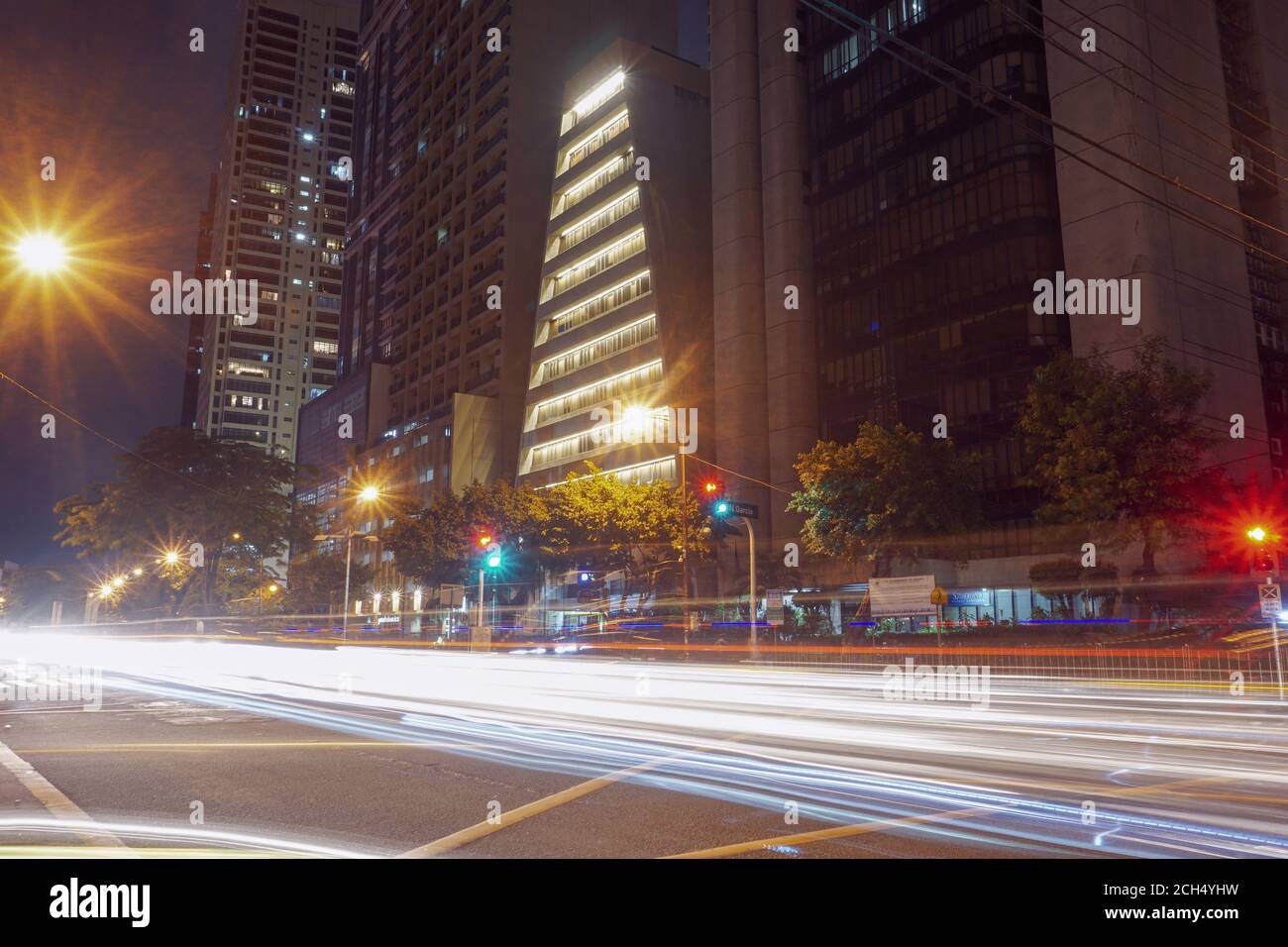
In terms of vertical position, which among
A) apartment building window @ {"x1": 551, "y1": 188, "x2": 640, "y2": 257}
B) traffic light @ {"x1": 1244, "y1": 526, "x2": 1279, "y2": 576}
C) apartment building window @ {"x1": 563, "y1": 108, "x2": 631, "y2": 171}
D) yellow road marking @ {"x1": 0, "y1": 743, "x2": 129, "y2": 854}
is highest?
apartment building window @ {"x1": 563, "y1": 108, "x2": 631, "y2": 171}

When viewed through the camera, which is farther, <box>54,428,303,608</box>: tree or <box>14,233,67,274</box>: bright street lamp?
<box>54,428,303,608</box>: tree

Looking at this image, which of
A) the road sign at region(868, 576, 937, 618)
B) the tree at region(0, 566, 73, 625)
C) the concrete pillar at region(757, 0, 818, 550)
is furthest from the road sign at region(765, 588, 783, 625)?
the tree at region(0, 566, 73, 625)

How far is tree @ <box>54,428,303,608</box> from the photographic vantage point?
4916cm

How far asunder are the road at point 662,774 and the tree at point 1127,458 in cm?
1439

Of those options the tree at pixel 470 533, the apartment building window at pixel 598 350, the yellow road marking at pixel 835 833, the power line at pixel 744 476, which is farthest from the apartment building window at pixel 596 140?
the yellow road marking at pixel 835 833

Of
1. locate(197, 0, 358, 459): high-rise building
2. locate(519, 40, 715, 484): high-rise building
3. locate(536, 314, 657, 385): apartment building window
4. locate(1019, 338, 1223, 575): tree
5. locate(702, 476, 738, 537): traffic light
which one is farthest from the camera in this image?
locate(197, 0, 358, 459): high-rise building

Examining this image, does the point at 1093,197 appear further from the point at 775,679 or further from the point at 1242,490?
the point at 775,679

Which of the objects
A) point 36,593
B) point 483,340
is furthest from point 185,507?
point 36,593

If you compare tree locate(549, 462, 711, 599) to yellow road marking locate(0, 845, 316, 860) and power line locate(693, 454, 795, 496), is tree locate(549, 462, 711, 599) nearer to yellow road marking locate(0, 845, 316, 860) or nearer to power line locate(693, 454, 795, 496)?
power line locate(693, 454, 795, 496)

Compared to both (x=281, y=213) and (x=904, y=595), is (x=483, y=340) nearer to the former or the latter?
(x=904, y=595)

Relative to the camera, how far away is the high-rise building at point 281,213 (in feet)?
530

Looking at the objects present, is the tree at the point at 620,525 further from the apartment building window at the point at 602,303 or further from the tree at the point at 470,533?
the apartment building window at the point at 602,303

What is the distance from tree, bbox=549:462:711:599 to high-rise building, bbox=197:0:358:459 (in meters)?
126
